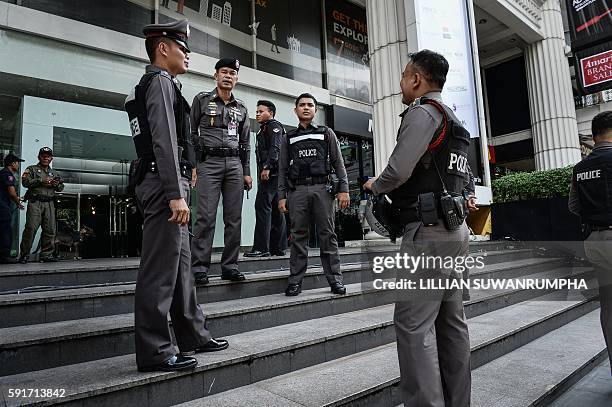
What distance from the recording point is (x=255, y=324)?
311cm

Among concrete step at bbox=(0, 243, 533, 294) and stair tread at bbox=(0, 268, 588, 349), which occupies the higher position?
concrete step at bbox=(0, 243, 533, 294)

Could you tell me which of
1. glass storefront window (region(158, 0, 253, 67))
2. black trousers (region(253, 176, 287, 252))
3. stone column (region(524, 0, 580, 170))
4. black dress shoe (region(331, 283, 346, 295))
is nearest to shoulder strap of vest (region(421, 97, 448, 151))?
black dress shoe (region(331, 283, 346, 295))

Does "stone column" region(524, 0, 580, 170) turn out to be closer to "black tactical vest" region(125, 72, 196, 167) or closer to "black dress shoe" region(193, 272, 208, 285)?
"black dress shoe" region(193, 272, 208, 285)

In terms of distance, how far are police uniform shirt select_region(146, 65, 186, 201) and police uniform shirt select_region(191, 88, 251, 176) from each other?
1.48 meters

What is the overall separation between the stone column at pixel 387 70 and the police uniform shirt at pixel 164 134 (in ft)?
20.6

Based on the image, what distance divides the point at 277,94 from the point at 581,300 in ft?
23.8

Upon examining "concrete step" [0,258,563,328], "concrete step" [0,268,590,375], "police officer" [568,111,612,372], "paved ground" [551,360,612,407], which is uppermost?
"police officer" [568,111,612,372]

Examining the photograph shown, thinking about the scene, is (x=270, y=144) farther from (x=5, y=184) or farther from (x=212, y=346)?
(x=5, y=184)

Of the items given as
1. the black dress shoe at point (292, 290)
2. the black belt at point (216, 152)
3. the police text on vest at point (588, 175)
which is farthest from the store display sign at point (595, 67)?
the black belt at point (216, 152)

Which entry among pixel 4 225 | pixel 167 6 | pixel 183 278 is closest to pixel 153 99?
pixel 183 278

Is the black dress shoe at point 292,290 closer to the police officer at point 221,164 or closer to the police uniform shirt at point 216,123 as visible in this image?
the police officer at point 221,164

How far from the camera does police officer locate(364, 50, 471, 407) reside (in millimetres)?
1884

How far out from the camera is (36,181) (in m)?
5.79

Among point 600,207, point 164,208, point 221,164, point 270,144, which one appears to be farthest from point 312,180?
point 600,207
